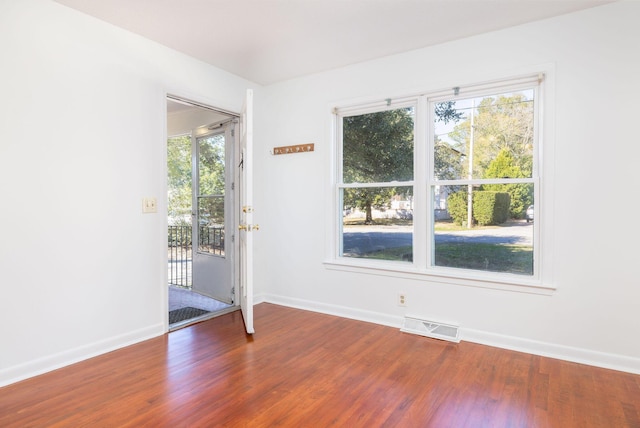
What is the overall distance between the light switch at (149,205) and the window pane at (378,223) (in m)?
1.81

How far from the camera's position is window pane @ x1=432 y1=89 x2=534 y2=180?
9.45 ft

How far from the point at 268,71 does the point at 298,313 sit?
8.35ft

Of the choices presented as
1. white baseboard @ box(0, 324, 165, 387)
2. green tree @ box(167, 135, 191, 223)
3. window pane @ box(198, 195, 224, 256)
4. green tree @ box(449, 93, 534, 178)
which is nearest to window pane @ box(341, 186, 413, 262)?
green tree @ box(449, 93, 534, 178)

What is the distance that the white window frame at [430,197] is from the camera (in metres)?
2.73

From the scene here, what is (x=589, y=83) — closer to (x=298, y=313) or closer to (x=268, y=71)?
(x=268, y=71)

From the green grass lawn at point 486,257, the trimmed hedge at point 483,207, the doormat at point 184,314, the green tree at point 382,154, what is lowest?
the doormat at point 184,314

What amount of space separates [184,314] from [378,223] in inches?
89.1

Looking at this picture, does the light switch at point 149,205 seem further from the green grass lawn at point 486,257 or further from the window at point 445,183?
the green grass lawn at point 486,257

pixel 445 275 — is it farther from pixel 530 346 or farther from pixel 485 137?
pixel 485 137

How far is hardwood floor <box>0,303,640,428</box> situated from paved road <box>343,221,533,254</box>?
34.6 inches

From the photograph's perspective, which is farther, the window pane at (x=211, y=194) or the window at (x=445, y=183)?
the window pane at (x=211, y=194)

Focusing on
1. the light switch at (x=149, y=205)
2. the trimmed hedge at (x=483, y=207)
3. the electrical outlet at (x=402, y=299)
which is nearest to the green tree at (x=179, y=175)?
the light switch at (x=149, y=205)

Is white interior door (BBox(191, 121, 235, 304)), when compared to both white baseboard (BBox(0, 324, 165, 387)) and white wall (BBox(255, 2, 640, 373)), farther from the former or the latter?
white wall (BBox(255, 2, 640, 373))

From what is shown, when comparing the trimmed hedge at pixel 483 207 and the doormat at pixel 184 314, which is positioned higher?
the trimmed hedge at pixel 483 207
